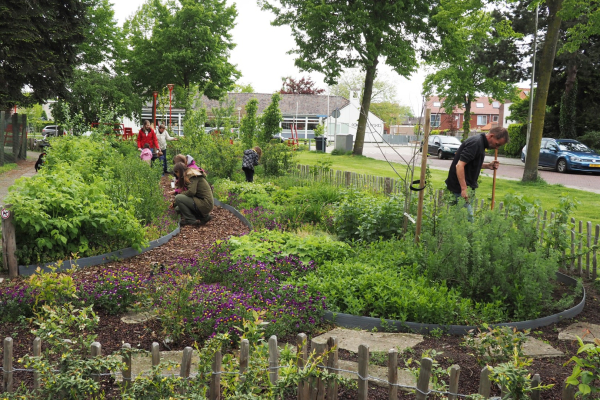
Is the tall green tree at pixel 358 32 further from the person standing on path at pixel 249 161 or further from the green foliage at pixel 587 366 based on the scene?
the green foliage at pixel 587 366

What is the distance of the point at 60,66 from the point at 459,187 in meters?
17.7

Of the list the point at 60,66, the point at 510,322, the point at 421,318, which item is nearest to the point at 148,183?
the point at 421,318

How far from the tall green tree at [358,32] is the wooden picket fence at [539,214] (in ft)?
40.2

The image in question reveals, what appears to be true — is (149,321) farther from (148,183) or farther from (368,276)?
(148,183)

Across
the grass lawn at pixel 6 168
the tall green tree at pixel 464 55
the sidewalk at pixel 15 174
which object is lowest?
the sidewalk at pixel 15 174

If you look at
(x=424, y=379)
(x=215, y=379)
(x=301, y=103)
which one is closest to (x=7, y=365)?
(x=215, y=379)

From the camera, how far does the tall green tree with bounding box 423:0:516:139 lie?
23.4 m

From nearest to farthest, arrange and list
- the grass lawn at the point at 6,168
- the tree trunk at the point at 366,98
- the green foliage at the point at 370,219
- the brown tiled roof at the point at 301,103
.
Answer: the green foliage at the point at 370,219 → the grass lawn at the point at 6,168 → the tree trunk at the point at 366,98 → the brown tiled roof at the point at 301,103

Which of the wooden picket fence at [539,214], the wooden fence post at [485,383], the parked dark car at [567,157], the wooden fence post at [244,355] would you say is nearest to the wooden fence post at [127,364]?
the wooden fence post at [244,355]

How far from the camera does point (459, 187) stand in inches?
268

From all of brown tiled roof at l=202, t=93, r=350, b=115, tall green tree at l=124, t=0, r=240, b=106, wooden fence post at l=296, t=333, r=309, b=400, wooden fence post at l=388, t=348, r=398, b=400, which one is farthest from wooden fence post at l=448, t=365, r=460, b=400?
brown tiled roof at l=202, t=93, r=350, b=115

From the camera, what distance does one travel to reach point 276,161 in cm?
1535

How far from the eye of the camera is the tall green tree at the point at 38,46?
17.0 m

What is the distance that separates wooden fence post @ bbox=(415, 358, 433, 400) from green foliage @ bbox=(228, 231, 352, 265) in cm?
315
